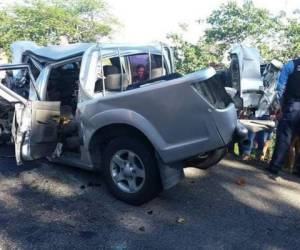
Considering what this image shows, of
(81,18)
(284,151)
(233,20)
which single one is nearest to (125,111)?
(284,151)

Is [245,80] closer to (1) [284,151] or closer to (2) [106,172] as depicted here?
(1) [284,151]

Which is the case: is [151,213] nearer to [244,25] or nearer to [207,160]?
[207,160]

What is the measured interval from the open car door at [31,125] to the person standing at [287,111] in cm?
316

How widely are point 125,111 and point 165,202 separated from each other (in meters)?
1.23

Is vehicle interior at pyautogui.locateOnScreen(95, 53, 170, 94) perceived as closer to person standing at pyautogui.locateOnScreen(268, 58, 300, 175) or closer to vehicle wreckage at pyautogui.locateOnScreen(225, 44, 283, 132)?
person standing at pyautogui.locateOnScreen(268, 58, 300, 175)

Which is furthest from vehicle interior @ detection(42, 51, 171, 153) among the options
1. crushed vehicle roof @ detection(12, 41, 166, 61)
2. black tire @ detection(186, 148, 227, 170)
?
black tire @ detection(186, 148, 227, 170)

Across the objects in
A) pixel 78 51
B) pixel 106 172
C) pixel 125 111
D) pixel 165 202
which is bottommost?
pixel 165 202

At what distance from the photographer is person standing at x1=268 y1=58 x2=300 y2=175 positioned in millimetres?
5891

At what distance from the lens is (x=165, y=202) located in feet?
16.2

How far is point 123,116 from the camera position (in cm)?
454

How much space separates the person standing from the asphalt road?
1.13ft

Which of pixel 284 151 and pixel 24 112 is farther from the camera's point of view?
pixel 284 151

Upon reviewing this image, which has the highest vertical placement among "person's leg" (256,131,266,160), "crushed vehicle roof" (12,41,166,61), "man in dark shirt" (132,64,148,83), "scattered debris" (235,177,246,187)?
"crushed vehicle roof" (12,41,166,61)

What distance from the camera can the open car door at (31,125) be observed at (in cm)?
505
